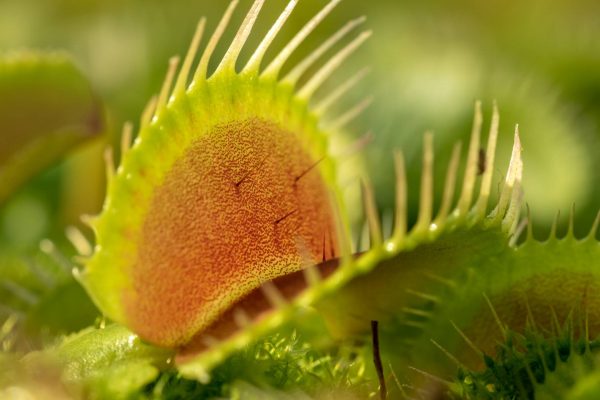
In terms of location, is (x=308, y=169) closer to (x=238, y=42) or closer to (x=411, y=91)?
(x=238, y=42)

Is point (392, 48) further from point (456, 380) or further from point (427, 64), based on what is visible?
point (456, 380)

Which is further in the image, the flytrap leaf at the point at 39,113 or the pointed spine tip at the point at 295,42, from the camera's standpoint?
the flytrap leaf at the point at 39,113

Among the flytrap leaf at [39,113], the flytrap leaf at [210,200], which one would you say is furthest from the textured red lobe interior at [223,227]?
the flytrap leaf at [39,113]

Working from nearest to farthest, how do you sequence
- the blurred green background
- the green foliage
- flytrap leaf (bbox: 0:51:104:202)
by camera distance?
the green foliage, flytrap leaf (bbox: 0:51:104:202), the blurred green background

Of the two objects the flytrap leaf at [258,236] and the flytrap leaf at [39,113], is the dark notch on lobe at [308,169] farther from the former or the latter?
the flytrap leaf at [39,113]

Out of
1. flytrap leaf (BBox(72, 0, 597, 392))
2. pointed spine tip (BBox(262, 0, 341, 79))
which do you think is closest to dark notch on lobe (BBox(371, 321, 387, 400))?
flytrap leaf (BBox(72, 0, 597, 392))

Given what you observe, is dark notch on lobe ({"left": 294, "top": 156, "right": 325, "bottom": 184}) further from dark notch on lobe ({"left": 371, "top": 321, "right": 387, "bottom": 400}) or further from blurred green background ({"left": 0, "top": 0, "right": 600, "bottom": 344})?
blurred green background ({"left": 0, "top": 0, "right": 600, "bottom": 344})
